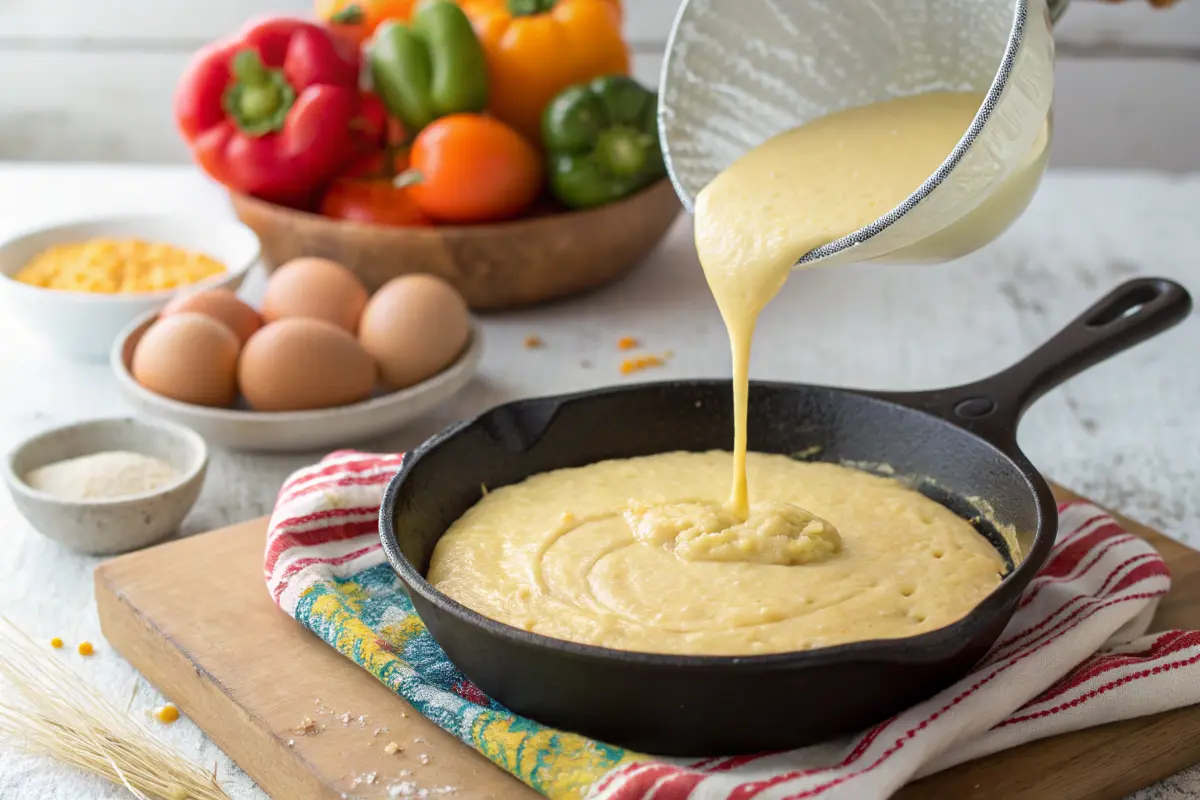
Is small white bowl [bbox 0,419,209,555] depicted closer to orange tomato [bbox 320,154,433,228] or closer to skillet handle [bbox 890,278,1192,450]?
orange tomato [bbox 320,154,433,228]

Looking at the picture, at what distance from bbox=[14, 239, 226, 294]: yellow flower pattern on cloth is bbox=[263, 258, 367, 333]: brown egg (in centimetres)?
34

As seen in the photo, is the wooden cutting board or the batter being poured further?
the batter being poured

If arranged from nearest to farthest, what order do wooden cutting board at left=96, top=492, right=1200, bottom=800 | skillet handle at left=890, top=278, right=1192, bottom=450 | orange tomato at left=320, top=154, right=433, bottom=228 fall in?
wooden cutting board at left=96, top=492, right=1200, bottom=800, skillet handle at left=890, top=278, right=1192, bottom=450, orange tomato at left=320, top=154, right=433, bottom=228

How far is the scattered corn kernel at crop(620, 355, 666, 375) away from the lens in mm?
2961

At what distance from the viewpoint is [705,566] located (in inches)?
71.2

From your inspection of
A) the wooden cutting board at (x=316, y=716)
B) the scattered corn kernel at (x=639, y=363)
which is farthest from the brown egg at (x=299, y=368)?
the scattered corn kernel at (x=639, y=363)

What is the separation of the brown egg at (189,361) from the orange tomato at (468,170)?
0.77 m

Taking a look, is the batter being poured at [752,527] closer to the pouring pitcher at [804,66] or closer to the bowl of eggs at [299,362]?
the pouring pitcher at [804,66]

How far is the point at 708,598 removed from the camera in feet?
5.68

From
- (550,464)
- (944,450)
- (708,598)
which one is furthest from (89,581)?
(944,450)

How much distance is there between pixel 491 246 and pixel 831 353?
807 millimetres

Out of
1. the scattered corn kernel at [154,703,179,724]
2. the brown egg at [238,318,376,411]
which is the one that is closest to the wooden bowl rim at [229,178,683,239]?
the brown egg at [238,318,376,411]

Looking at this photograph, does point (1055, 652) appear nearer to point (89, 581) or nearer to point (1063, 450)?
point (1063, 450)

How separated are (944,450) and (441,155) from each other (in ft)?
5.10
